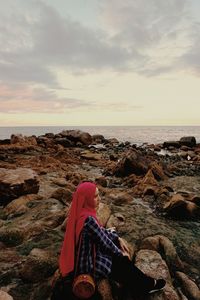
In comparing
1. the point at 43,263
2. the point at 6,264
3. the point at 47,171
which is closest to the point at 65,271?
the point at 43,263

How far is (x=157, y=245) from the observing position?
7434 mm

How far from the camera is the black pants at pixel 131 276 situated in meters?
5.45

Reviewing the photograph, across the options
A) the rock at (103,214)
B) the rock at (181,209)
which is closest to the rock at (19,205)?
the rock at (103,214)

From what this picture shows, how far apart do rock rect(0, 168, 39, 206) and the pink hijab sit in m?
5.88

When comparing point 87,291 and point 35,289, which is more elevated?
point 87,291

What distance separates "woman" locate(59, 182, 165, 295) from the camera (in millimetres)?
5223

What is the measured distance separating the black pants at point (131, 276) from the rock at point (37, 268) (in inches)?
57.9

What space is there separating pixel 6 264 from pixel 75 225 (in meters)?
2.45

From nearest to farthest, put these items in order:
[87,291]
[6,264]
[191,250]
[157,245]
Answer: [87,291] < [6,264] < [157,245] < [191,250]

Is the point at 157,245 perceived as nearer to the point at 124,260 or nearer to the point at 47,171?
the point at 124,260

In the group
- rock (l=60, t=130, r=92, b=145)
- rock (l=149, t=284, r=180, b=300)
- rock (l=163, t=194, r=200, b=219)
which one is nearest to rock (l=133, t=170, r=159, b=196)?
rock (l=163, t=194, r=200, b=219)

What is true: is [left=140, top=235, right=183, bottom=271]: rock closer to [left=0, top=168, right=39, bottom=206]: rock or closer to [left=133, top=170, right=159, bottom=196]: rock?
[left=0, top=168, right=39, bottom=206]: rock

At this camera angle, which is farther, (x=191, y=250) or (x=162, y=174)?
(x=162, y=174)

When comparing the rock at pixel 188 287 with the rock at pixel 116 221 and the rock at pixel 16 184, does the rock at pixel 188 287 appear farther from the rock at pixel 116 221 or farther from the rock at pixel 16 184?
the rock at pixel 16 184
